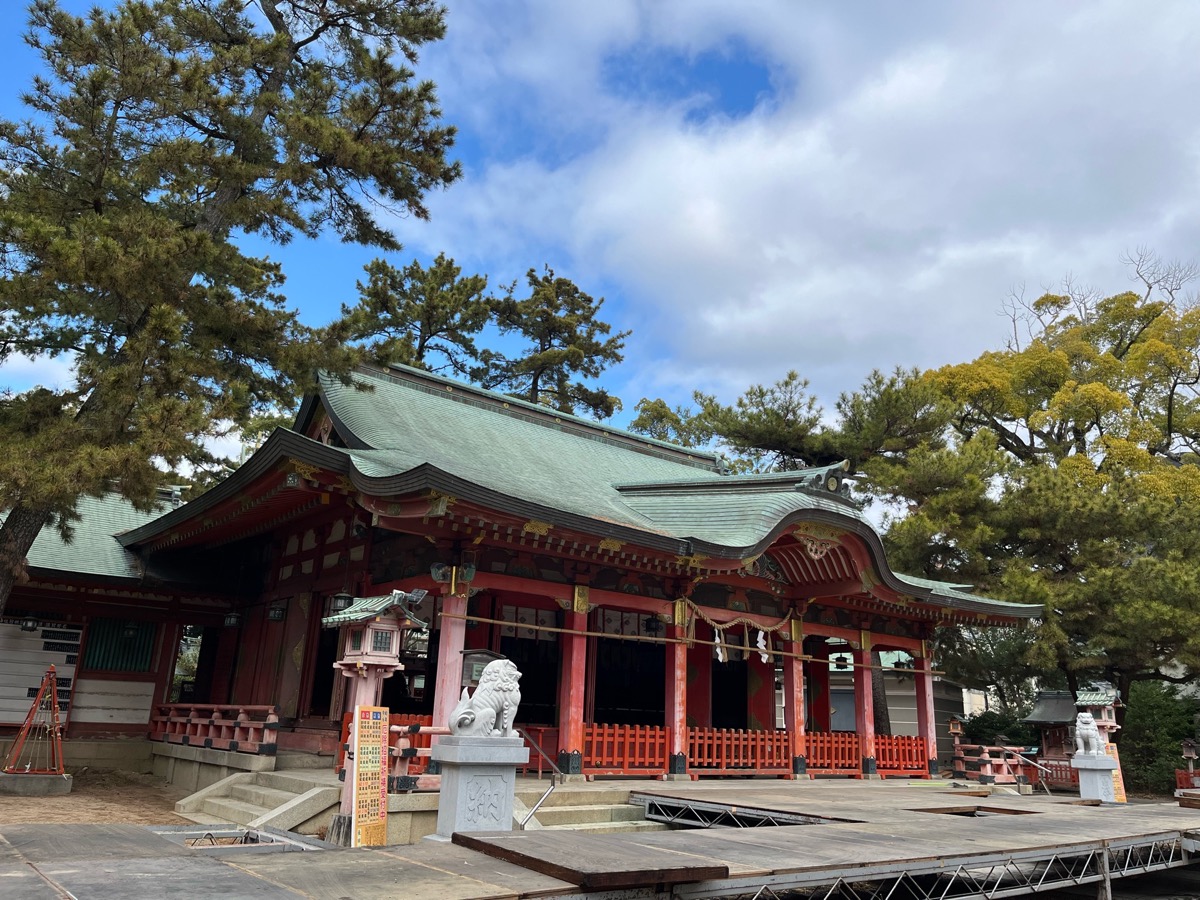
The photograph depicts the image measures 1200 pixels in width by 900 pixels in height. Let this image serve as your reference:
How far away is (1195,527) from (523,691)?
1717 centimetres

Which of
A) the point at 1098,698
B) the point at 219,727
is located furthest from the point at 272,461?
the point at 1098,698

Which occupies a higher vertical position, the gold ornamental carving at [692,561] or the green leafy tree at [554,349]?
the green leafy tree at [554,349]

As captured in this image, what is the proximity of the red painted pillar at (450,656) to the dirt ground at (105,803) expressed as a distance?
10.4ft

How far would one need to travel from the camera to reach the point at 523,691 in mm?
13422

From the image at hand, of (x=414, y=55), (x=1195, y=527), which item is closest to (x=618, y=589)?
(x=414, y=55)

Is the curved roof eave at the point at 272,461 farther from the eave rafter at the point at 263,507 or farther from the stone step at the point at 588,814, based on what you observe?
the stone step at the point at 588,814

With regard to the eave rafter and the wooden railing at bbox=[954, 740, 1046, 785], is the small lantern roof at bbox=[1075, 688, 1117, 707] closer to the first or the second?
the wooden railing at bbox=[954, 740, 1046, 785]

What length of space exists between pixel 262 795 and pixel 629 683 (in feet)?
21.8

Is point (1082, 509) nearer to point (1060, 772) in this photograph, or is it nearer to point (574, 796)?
point (1060, 772)

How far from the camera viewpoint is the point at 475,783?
716 cm

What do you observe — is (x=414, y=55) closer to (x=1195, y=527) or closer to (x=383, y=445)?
(x=383, y=445)

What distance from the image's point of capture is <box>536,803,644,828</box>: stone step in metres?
9.26

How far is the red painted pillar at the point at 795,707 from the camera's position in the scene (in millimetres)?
14148

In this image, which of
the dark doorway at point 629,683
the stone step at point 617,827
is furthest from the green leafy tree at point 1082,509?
the stone step at point 617,827
